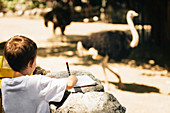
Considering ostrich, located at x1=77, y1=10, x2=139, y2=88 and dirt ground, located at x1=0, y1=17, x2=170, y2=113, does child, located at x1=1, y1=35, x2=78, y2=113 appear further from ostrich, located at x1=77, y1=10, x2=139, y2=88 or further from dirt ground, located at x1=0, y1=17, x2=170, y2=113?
ostrich, located at x1=77, y1=10, x2=139, y2=88

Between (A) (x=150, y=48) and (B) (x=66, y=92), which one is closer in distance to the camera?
(B) (x=66, y=92)

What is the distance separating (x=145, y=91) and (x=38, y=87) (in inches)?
149

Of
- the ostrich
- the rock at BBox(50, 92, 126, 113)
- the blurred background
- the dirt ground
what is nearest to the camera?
the rock at BBox(50, 92, 126, 113)

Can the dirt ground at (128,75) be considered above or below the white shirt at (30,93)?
below

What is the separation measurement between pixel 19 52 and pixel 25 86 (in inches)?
9.7

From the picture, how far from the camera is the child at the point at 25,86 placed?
5.91 ft

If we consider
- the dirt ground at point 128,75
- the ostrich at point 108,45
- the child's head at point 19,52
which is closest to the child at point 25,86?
the child's head at point 19,52

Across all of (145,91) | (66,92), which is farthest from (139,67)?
(66,92)

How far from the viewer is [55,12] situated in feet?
36.1

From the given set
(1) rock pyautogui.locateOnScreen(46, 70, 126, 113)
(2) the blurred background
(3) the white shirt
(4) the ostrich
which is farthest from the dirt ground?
(3) the white shirt

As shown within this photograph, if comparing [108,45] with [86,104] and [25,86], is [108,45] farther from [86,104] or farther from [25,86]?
[25,86]

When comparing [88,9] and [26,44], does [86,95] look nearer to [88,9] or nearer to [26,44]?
[26,44]

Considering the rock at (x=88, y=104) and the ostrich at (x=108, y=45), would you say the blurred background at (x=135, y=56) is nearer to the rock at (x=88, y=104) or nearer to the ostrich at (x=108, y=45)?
the ostrich at (x=108, y=45)

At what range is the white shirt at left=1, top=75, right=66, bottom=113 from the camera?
1808 mm
